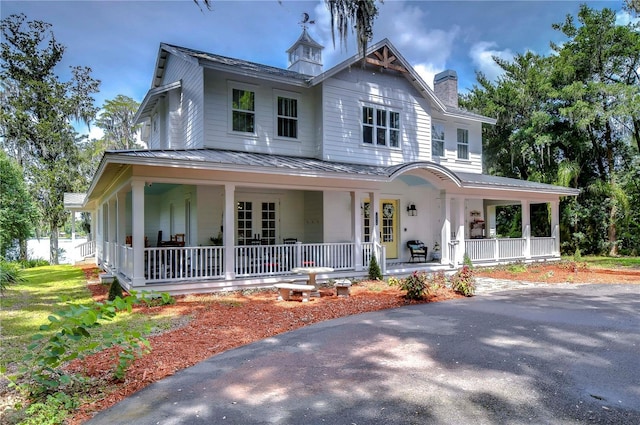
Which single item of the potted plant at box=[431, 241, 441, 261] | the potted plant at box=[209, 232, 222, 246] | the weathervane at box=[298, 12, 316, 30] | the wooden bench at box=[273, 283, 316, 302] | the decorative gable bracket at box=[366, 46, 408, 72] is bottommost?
the wooden bench at box=[273, 283, 316, 302]

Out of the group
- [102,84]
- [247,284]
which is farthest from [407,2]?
[102,84]

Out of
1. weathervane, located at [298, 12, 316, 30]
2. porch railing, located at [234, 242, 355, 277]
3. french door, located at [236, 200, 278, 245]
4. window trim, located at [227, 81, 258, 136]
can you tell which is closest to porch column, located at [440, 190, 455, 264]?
porch railing, located at [234, 242, 355, 277]

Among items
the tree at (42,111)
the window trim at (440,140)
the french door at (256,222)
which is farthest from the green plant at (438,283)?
the tree at (42,111)

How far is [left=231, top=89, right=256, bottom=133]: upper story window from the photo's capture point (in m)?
12.2

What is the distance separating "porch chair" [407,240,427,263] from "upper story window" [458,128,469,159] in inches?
196

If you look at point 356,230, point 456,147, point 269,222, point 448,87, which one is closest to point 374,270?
point 356,230

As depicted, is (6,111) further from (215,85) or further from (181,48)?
(215,85)

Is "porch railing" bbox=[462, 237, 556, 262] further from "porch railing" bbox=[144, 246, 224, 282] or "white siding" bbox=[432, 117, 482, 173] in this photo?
"porch railing" bbox=[144, 246, 224, 282]

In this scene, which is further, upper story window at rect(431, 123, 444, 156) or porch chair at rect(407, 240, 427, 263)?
upper story window at rect(431, 123, 444, 156)

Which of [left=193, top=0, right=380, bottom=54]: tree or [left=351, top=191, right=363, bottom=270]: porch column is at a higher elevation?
[left=193, top=0, right=380, bottom=54]: tree

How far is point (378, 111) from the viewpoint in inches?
567

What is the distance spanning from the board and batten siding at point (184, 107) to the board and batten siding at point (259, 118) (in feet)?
1.09

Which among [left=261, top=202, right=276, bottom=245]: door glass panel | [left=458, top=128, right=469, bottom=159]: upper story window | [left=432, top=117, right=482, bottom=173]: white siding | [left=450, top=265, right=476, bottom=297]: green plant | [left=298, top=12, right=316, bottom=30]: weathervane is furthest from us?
[left=458, top=128, right=469, bottom=159]: upper story window

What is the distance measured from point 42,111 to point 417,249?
921 inches
